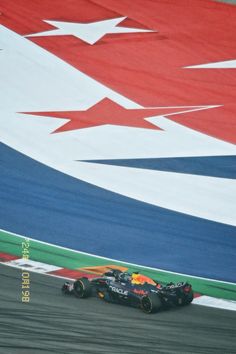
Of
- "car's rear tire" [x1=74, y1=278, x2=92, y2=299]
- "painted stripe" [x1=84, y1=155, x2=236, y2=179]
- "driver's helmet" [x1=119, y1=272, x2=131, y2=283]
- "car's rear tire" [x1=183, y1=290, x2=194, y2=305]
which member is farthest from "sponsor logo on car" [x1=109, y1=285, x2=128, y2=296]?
"painted stripe" [x1=84, y1=155, x2=236, y2=179]

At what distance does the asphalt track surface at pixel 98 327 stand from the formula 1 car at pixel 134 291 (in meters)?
0.14

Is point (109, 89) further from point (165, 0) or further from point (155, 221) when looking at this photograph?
point (155, 221)

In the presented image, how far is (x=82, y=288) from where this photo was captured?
35.7 feet

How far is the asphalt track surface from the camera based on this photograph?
8.62 metres

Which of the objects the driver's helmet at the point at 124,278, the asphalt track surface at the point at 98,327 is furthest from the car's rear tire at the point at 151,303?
the driver's helmet at the point at 124,278

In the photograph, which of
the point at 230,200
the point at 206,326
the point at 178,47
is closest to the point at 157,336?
the point at 206,326

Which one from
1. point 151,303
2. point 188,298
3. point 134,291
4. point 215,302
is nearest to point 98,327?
point 151,303

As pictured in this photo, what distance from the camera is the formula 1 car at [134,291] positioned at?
1038 centimetres

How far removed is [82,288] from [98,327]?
153 cm

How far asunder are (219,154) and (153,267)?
2843 millimetres

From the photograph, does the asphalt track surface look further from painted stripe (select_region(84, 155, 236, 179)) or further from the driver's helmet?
painted stripe (select_region(84, 155, 236, 179))

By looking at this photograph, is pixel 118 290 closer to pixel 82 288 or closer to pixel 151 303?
pixel 82 288

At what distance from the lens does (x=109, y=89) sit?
1446 cm

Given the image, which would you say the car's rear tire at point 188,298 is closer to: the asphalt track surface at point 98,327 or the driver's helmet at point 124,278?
the asphalt track surface at point 98,327
